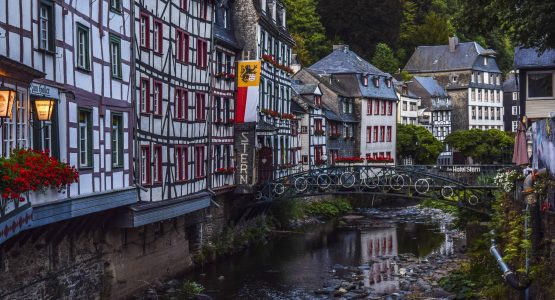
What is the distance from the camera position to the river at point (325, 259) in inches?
1206

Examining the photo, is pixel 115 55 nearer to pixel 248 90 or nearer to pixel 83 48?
pixel 83 48

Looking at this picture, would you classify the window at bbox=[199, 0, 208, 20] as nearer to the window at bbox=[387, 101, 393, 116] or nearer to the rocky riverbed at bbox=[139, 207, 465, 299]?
the rocky riverbed at bbox=[139, 207, 465, 299]

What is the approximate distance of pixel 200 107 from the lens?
111 feet

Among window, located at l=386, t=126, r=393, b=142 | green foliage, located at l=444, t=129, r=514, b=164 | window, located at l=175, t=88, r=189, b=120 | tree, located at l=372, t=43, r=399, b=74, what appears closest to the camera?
window, located at l=175, t=88, r=189, b=120

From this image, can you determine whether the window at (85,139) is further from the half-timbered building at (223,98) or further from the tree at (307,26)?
the tree at (307,26)

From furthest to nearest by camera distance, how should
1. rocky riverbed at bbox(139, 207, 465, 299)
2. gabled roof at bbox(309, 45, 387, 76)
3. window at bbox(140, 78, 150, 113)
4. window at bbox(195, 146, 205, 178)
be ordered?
1. gabled roof at bbox(309, 45, 387, 76)
2. window at bbox(195, 146, 205, 178)
3. rocky riverbed at bbox(139, 207, 465, 299)
4. window at bbox(140, 78, 150, 113)

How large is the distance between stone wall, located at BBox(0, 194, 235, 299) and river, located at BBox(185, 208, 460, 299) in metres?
1.75

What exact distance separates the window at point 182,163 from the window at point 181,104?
1202 mm

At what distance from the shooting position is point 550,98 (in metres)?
39.0

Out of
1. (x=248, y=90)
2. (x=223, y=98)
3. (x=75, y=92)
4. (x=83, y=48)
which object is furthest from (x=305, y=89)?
(x=75, y=92)

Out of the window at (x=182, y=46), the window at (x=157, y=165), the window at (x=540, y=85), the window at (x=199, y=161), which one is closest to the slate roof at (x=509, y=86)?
the window at (x=540, y=85)

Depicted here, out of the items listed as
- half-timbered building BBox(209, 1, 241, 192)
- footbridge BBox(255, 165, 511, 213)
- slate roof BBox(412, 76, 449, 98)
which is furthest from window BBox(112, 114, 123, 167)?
slate roof BBox(412, 76, 449, 98)

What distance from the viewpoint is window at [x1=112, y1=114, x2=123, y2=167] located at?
24.4 meters

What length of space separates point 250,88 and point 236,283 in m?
10.2
